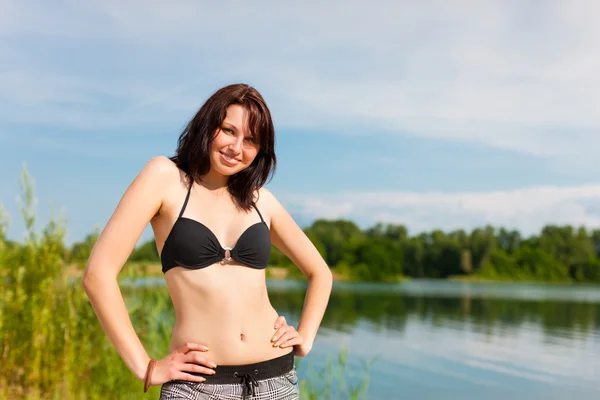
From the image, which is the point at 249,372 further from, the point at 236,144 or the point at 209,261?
the point at 236,144

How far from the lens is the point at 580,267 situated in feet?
233

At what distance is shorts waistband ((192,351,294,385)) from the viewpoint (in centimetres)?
219

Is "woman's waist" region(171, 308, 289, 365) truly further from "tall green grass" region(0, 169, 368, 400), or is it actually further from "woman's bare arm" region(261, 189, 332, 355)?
"tall green grass" region(0, 169, 368, 400)

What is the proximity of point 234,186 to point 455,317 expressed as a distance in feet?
108

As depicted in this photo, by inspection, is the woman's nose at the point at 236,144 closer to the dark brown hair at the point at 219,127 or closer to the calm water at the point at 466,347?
the dark brown hair at the point at 219,127

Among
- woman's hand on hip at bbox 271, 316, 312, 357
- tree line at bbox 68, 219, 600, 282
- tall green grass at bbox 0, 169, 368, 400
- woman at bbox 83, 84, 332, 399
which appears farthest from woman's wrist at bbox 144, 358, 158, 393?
tree line at bbox 68, 219, 600, 282

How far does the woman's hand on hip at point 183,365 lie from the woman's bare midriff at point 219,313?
0.05m

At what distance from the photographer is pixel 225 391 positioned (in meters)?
2.18

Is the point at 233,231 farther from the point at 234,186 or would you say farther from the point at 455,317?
the point at 455,317

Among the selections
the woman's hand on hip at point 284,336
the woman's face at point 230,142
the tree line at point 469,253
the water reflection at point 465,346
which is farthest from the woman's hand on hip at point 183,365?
the tree line at point 469,253

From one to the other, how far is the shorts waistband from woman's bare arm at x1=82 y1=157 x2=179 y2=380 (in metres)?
0.24

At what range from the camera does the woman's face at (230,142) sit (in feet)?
7.61

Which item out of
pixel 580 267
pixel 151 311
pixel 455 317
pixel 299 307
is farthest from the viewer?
pixel 580 267

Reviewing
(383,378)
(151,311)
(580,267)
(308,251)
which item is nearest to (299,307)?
(383,378)
